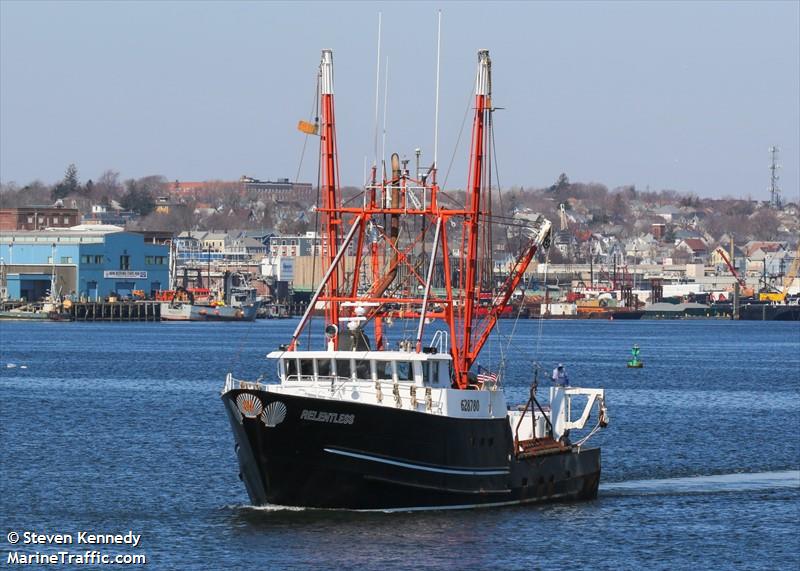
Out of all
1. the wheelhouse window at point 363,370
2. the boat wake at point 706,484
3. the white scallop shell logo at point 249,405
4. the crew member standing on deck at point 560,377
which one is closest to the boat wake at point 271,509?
the white scallop shell logo at point 249,405

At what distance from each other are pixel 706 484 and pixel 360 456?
1767 cm

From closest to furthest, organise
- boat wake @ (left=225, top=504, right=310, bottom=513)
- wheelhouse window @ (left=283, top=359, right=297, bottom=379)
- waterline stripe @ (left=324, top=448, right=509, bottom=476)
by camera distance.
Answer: waterline stripe @ (left=324, top=448, right=509, bottom=476)
boat wake @ (left=225, top=504, right=310, bottom=513)
wheelhouse window @ (left=283, top=359, right=297, bottom=379)

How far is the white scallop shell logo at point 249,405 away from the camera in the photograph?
135 feet

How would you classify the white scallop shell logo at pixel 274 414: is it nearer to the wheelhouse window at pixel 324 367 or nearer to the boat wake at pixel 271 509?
the boat wake at pixel 271 509

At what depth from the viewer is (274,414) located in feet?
135

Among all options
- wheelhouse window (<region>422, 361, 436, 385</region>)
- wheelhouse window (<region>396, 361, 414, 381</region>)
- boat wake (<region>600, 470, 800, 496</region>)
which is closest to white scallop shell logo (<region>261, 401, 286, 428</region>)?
wheelhouse window (<region>396, 361, 414, 381</region>)

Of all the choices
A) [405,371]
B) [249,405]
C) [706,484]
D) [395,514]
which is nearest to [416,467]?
[395,514]

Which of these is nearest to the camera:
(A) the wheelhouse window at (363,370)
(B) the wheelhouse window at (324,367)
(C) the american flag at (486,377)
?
(A) the wheelhouse window at (363,370)

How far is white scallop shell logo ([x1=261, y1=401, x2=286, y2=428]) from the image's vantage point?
41.1 metres

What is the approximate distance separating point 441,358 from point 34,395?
48.9m

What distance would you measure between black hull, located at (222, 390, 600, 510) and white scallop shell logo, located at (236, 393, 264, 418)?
11 cm

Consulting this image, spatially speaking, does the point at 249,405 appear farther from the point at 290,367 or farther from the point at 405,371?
the point at 405,371

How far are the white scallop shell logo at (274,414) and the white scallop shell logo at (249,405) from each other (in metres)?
0.17

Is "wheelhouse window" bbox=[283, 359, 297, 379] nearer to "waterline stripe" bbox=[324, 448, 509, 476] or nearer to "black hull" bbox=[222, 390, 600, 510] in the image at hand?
"black hull" bbox=[222, 390, 600, 510]
